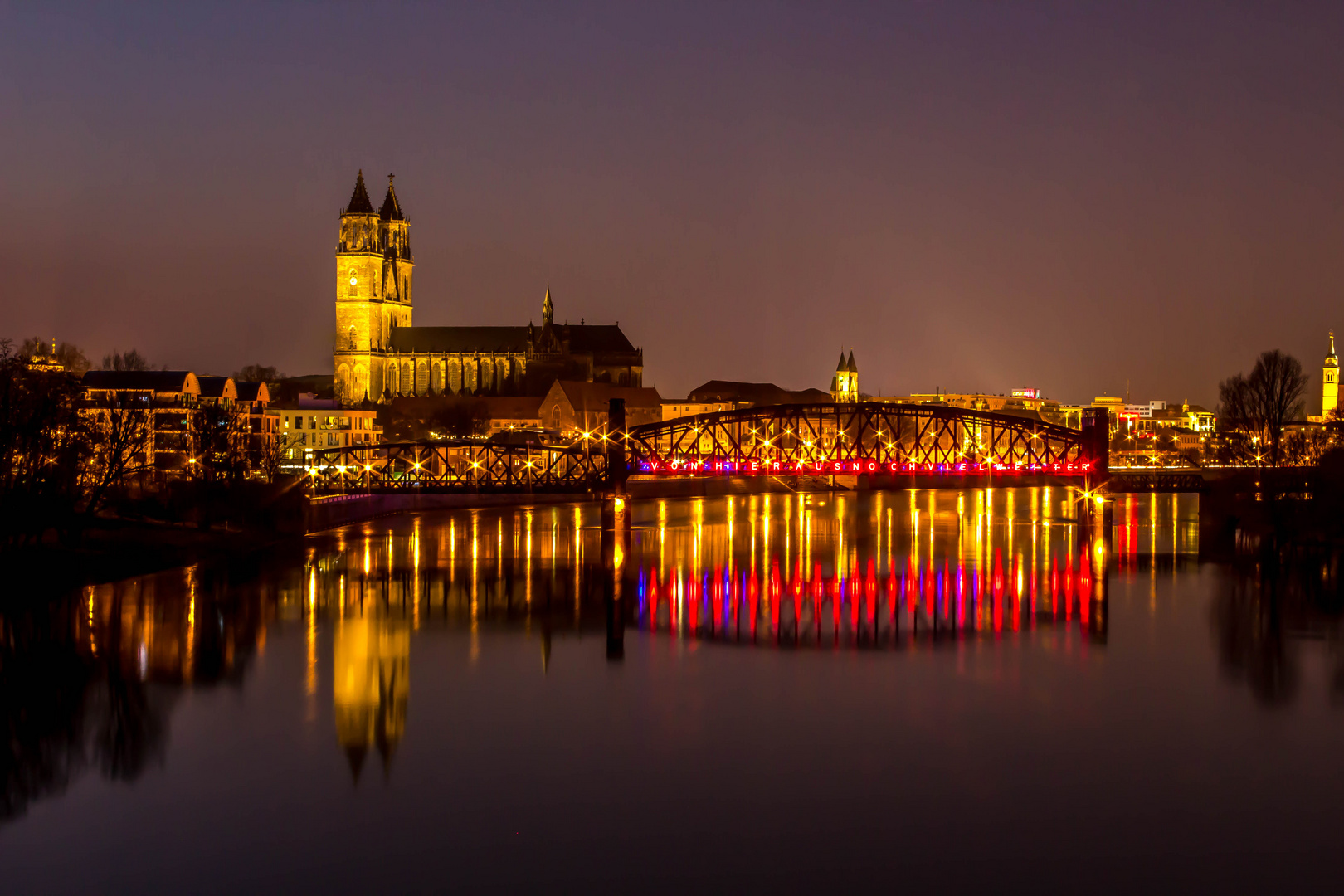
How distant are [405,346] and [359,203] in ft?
64.6

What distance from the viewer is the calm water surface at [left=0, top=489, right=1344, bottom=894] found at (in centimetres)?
2339

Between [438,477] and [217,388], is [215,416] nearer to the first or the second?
[438,477]

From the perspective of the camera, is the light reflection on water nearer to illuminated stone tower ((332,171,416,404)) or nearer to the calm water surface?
the calm water surface

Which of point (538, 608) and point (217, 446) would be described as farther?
point (217, 446)

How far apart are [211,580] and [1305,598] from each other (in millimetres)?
40707

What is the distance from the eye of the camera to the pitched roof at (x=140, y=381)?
361 ft

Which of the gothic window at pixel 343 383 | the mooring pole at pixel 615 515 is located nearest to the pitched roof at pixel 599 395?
the gothic window at pixel 343 383

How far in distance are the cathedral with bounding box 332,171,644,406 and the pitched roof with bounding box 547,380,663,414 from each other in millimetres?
4530

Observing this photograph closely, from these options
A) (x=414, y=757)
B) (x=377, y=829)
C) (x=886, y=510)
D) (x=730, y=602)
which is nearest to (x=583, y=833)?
(x=377, y=829)

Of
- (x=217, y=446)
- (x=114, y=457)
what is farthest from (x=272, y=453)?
(x=114, y=457)

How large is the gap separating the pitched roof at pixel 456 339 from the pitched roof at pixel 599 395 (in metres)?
13.1

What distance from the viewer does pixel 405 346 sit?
603 feet

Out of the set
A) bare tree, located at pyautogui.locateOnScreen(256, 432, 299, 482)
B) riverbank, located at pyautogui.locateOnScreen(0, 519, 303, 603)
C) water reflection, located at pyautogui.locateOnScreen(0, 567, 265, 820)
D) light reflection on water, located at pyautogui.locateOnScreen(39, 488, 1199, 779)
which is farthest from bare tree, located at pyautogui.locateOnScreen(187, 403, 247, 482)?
water reflection, located at pyautogui.locateOnScreen(0, 567, 265, 820)

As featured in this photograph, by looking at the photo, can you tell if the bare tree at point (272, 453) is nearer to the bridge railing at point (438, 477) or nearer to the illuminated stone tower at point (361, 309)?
the bridge railing at point (438, 477)
